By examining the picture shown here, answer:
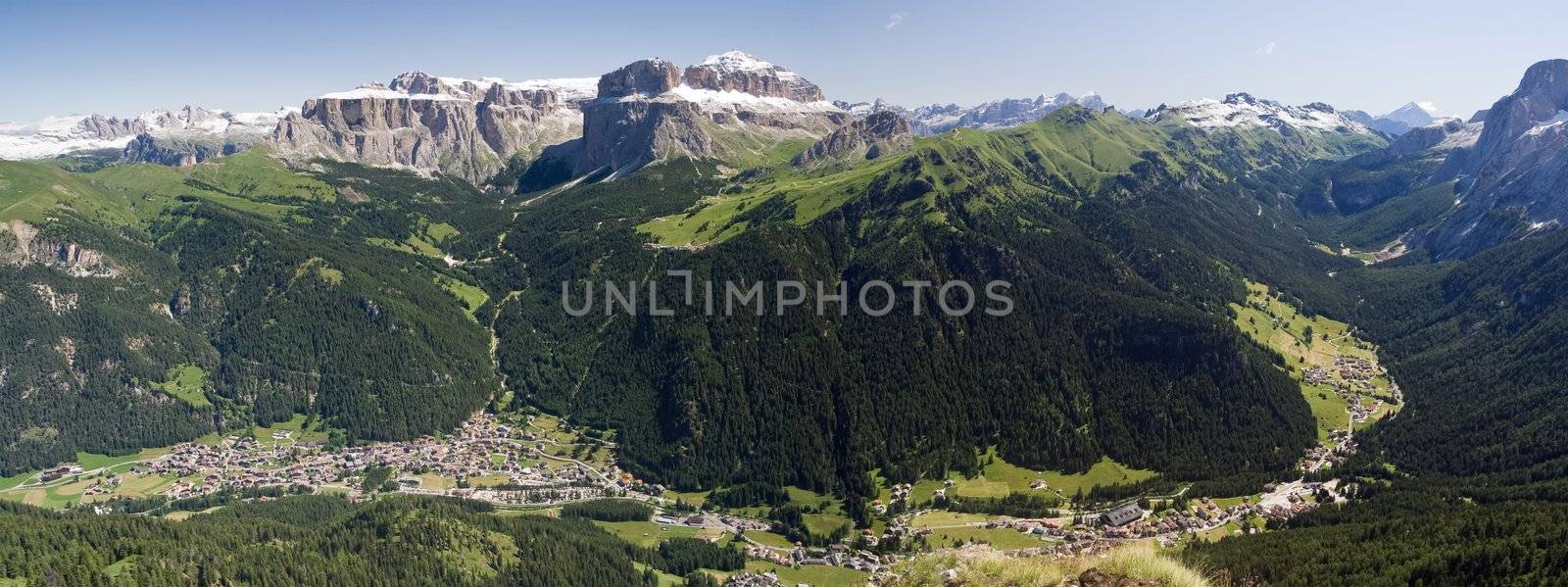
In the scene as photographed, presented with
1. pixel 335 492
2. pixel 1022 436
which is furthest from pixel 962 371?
pixel 335 492

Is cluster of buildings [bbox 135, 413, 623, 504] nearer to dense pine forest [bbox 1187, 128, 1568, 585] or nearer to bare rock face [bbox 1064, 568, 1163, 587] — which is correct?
dense pine forest [bbox 1187, 128, 1568, 585]

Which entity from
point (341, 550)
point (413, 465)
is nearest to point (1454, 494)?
point (341, 550)

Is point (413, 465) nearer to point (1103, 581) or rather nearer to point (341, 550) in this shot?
point (341, 550)

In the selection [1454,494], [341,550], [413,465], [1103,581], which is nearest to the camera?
[1103,581]

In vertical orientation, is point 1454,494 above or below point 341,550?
above

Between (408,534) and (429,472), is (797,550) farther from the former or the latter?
(429,472)

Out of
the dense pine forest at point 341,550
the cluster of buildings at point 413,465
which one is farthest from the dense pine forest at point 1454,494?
the cluster of buildings at point 413,465

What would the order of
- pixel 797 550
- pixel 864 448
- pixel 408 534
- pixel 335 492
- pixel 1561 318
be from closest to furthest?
pixel 408 534 < pixel 797 550 < pixel 335 492 < pixel 864 448 < pixel 1561 318

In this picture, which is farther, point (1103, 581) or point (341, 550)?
point (341, 550)

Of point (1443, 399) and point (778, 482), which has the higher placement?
point (1443, 399)

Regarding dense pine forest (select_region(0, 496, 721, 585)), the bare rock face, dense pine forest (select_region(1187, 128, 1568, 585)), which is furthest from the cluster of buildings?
the bare rock face

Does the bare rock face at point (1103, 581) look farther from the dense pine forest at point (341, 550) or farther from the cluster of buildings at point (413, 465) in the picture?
the cluster of buildings at point (413, 465)
